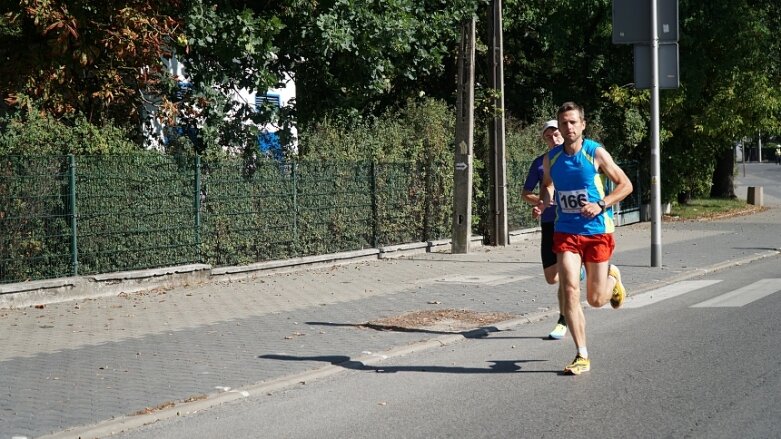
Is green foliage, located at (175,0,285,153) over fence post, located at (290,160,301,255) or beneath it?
over

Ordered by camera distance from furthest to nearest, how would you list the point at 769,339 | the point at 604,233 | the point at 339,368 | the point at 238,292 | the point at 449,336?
the point at 238,292, the point at 449,336, the point at 769,339, the point at 339,368, the point at 604,233

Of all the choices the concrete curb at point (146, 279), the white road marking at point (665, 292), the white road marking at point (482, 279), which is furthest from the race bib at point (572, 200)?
the concrete curb at point (146, 279)

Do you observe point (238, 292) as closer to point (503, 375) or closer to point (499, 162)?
point (503, 375)

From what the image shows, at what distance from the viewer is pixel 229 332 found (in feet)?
34.9

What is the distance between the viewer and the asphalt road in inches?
256

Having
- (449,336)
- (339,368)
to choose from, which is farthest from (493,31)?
(339,368)

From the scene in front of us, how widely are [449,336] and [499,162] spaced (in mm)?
11064

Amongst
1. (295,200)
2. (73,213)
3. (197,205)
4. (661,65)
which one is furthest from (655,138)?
(73,213)

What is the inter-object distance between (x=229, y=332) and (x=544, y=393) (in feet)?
13.6

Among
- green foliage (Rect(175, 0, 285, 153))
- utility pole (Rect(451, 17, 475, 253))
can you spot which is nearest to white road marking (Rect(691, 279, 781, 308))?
utility pole (Rect(451, 17, 475, 253))

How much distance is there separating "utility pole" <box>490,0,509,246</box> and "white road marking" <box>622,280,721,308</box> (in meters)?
6.60

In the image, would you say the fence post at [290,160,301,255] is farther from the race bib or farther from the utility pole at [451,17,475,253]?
the race bib

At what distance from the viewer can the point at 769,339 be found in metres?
9.41

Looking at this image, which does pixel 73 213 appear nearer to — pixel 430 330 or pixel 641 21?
pixel 430 330
